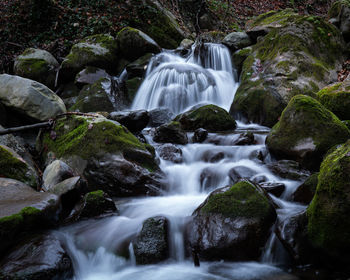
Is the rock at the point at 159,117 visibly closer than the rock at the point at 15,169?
No

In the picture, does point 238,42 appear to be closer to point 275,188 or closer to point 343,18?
point 343,18

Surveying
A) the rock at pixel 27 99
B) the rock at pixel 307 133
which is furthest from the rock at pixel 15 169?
the rock at pixel 307 133

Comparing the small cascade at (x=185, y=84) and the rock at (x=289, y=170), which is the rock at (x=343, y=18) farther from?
the rock at (x=289, y=170)

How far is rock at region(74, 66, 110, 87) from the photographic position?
10.5 meters

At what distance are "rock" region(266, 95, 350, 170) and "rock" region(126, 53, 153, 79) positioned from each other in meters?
7.09

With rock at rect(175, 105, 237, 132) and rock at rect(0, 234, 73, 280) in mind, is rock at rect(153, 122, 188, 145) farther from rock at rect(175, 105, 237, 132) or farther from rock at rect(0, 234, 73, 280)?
rock at rect(0, 234, 73, 280)

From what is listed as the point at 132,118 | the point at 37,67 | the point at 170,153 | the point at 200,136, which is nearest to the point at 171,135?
the point at 200,136

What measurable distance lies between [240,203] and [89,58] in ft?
32.0

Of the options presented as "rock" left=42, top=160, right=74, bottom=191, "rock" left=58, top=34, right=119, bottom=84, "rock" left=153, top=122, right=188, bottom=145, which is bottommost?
"rock" left=42, top=160, right=74, bottom=191

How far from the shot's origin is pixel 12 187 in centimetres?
369

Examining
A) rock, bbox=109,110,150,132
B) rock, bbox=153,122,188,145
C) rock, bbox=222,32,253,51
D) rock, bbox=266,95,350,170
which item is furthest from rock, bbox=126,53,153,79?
rock, bbox=266,95,350,170

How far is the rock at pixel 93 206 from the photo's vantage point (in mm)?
3776

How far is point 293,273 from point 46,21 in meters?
15.1

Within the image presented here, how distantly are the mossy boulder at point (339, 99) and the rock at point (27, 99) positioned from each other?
6.14 m
